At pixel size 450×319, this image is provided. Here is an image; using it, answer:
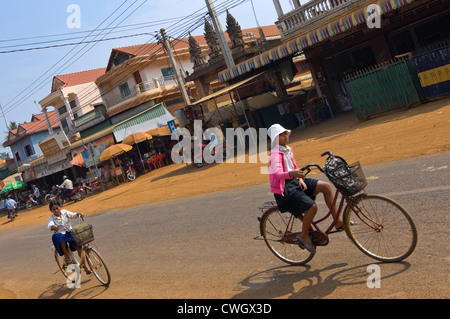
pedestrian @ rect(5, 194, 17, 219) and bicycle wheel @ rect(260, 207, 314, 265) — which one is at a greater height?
pedestrian @ rect(5, 194, 17, 219)

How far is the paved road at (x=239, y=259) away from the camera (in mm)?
4191

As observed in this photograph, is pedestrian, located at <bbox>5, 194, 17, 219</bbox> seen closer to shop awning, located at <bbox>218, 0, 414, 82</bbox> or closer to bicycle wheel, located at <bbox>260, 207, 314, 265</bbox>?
shop awning, located at <bbox>218, 0, 414, 82</bbox>

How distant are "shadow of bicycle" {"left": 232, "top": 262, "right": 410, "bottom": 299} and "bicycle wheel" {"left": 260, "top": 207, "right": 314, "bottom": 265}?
14 centimetres

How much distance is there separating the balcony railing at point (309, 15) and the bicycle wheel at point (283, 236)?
48.0 ft

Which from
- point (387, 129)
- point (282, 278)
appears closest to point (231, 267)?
point (282, 278)

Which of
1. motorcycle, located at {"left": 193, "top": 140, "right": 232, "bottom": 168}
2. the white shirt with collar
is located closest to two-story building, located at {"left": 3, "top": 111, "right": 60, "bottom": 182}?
motorcycle, located at {"left": 193, "top": 140, "right": 232, "bottom": 168}

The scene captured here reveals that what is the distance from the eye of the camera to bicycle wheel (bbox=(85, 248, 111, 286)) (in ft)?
22.3

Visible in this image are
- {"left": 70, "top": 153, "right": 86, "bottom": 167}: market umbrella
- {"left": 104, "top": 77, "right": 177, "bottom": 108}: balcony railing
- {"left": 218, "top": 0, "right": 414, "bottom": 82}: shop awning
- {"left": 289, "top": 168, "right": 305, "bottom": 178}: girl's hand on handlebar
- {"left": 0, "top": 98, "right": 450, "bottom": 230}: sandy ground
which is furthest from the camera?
{"left": 104, "top": 77, "right": 177, "bottom": 108}: balcony railing

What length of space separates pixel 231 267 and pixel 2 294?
5691 millimetres

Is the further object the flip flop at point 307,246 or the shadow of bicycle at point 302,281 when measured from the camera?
the flip flop at point 307,246

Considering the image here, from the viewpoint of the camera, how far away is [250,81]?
21078mm

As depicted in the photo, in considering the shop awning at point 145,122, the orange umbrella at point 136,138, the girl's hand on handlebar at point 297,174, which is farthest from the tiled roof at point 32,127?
the girl's hand on handlebar at point 297,174

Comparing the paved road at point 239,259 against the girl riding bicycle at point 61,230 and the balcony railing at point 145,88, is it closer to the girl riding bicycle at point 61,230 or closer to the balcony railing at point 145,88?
the girl riding bicycle at point 61,230

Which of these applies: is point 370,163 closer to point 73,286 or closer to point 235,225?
point 235,225
